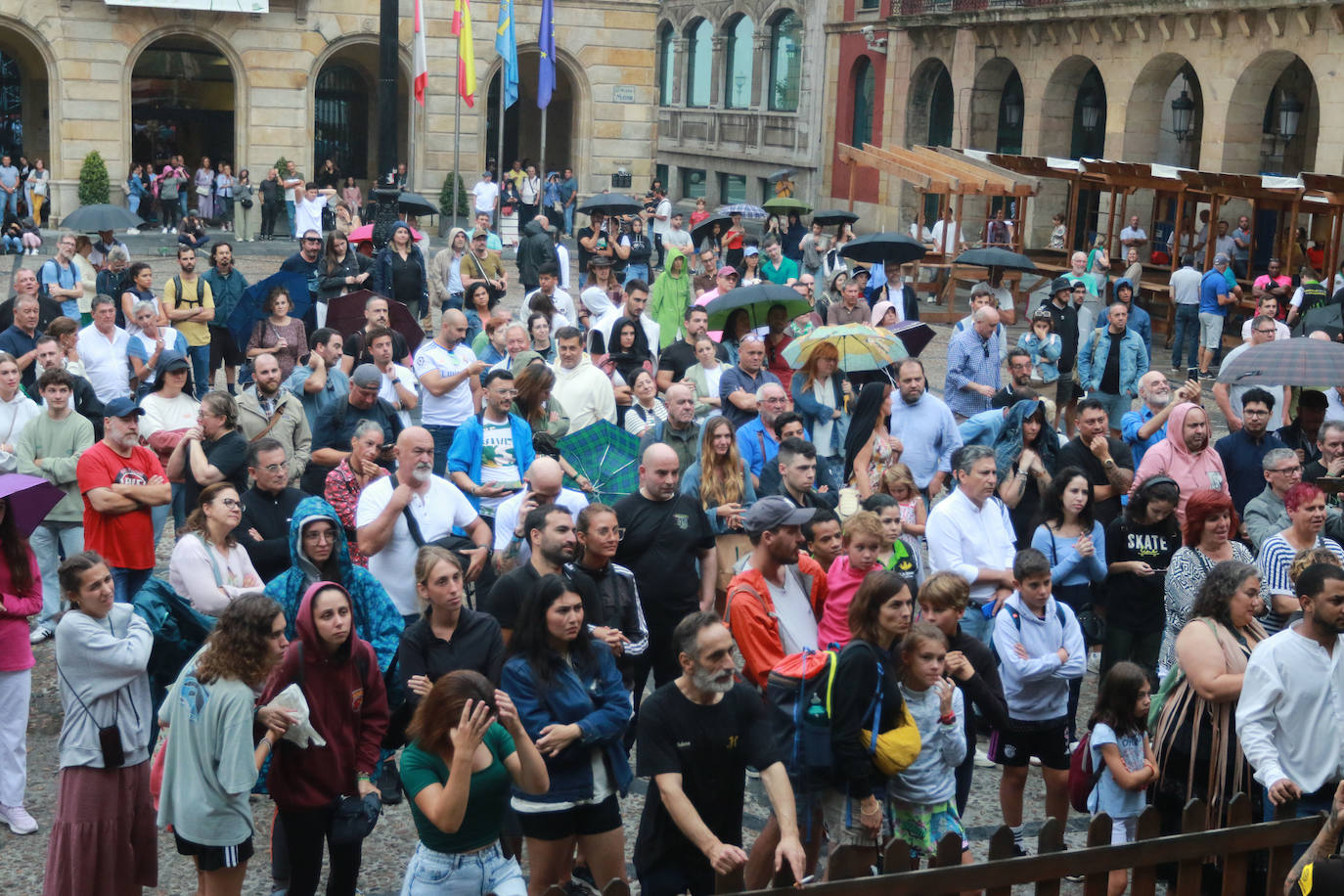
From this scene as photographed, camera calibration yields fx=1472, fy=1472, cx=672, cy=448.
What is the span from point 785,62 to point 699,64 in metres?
6.18

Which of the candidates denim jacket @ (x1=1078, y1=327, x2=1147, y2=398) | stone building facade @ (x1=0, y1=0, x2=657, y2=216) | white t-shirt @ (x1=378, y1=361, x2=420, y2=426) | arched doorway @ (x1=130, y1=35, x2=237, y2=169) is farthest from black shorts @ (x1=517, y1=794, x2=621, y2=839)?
arched doorway @ (x1=130, y1=35, x2=237, y2=169)

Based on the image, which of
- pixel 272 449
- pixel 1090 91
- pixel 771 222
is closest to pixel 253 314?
pixel 272 449

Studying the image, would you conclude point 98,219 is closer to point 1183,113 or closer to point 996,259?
point 996,259

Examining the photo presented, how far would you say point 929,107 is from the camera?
131 ft

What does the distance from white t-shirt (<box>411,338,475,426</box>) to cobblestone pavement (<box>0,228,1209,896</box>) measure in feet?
9.51

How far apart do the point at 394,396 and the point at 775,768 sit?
5489 millimetres

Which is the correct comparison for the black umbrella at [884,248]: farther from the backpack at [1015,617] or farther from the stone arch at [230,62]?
the stone arch at [230,62]

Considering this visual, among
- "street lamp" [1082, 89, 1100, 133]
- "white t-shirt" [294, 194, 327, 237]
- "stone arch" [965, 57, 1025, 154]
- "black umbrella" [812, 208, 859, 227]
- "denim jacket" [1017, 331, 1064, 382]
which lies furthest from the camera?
"stone arch" [965, 57, 1025, 154]

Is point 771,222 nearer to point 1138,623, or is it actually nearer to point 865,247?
point 865,247

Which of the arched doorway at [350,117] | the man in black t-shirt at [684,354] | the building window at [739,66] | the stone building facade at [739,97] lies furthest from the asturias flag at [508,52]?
the building window at [739,66]

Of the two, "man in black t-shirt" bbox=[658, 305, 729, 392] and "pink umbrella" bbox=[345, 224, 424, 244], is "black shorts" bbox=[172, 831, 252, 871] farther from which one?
"pink umbrella" bbox=[345, 224, 424, 244]

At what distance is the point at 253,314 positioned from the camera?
11758 mm

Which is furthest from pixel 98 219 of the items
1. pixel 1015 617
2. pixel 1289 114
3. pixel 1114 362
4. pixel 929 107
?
pixel 929 107

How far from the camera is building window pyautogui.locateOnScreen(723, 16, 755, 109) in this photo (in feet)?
158
